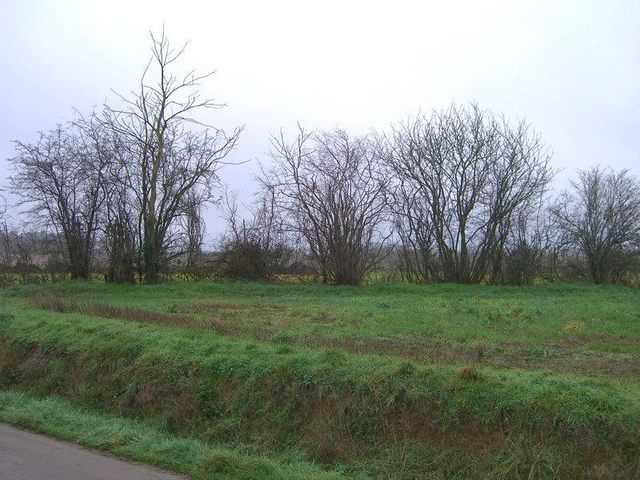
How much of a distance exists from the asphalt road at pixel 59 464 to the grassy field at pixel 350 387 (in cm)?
36

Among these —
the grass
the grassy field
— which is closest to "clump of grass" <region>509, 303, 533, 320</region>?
the grass

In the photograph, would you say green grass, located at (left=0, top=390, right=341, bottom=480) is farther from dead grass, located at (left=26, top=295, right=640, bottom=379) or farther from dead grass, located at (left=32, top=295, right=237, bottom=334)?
dead grass, located at (left=32, top=295, right=237, bottom=334)

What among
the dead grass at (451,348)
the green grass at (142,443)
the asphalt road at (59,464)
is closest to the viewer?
the asphalt road at (59,464)

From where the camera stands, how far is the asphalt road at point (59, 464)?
754cm

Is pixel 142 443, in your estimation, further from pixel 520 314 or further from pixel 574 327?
pixel 520 314

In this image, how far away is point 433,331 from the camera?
601 inches

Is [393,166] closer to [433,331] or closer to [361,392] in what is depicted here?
[433,331]

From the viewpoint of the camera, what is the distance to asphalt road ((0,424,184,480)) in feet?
24.7

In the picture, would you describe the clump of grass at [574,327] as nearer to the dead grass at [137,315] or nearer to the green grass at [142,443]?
the dead grass at [137,315]

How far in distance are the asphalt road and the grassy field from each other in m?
0.36

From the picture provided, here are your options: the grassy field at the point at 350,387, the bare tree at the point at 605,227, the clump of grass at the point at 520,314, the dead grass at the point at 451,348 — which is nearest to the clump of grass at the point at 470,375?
the grassy field at the point at 350,387

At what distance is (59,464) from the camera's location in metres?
8.04

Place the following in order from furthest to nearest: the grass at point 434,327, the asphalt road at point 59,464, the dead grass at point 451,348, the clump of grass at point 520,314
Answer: the clump of grass at point 520,314
the grass at point 434,327
the dead grass at point 451,348
the asphalt road at point 59,464

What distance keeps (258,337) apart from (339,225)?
23.6 meters
